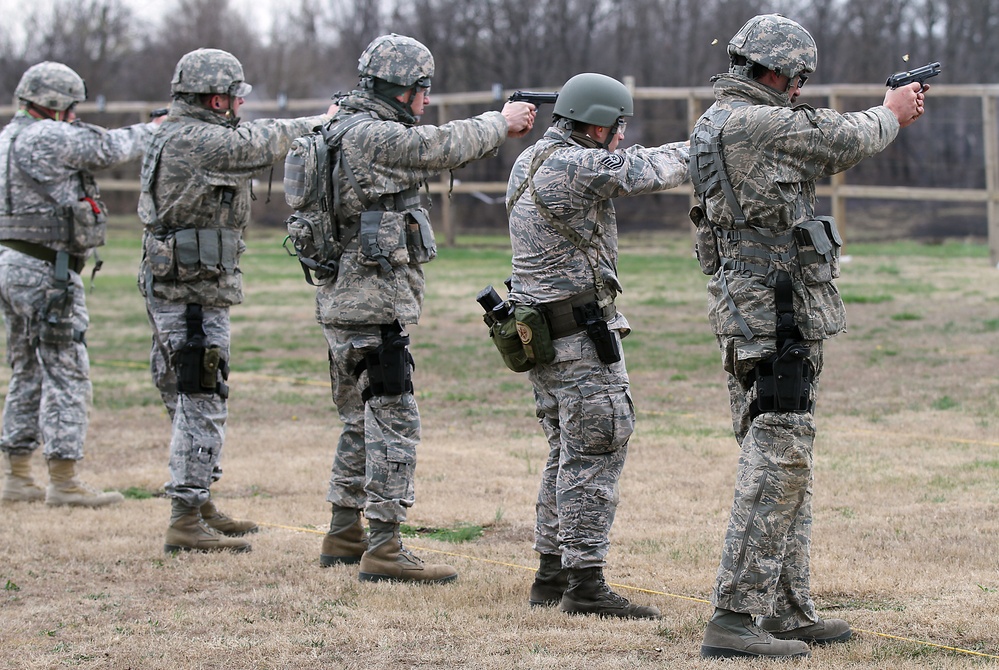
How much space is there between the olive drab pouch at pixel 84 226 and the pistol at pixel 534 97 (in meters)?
2.76

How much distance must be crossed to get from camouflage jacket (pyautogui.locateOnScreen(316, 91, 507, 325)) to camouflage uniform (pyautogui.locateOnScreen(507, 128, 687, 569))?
510mm

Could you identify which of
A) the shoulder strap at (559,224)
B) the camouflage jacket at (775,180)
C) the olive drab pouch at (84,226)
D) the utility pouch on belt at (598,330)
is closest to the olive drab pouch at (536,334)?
the utility pouch on belt at (598,330)

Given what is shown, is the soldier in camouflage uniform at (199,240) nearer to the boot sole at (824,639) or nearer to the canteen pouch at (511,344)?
the canteen pouch at (511,344)

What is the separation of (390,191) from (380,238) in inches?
8.1

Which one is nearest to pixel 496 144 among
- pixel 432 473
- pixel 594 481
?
pixel 594 481

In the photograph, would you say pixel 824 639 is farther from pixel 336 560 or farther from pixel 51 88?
pixel 51 88

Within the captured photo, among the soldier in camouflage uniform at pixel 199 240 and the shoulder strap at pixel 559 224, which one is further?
the soldier in camouflage uniform at pixel 199 240

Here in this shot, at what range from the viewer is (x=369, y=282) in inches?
229

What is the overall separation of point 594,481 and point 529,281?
2.72ft

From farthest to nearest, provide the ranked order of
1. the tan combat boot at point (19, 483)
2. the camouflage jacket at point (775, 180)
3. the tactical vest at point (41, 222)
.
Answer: the tan combat boot at point (19, 483)
the tactical vest at point (41, 222)
the camouflage jacket at point (775, 180)

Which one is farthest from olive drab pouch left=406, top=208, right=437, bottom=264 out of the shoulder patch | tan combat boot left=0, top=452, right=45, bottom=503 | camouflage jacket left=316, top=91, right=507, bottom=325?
tan combat boot left=0, top=452, right=45, bottom=503

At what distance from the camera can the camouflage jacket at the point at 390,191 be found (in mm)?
5688

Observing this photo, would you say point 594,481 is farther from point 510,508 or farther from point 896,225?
point 896,225

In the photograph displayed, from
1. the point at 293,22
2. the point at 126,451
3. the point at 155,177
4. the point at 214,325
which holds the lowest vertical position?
the point at 126,451
